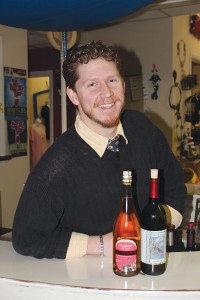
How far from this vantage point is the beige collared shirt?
1.13 m

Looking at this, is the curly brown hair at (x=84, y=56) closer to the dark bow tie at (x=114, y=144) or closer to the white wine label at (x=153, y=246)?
the dark bow tie at (x=114, y=144)

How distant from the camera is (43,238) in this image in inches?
44.1

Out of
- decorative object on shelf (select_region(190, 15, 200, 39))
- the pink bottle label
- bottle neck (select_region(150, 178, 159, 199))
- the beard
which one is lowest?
the pink bottle label

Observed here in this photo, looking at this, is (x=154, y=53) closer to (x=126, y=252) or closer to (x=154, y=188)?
(x=154, y=188)

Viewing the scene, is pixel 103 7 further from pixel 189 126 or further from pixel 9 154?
pixel 189 126

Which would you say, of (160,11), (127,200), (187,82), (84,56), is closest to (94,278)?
(127,200)

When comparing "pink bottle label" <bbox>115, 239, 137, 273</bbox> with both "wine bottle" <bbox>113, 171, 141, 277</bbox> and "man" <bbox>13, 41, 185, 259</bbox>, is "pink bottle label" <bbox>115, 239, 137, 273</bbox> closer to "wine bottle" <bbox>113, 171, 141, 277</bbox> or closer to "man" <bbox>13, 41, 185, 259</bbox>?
"wine bottle" <bbox>113, 171, 141, 277</bbox>

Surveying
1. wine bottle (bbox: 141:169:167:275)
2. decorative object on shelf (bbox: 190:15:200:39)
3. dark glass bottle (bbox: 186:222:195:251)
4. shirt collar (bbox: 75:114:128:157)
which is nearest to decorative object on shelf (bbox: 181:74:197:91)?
decorative object on shelf (bbox: 190:15:200:39)

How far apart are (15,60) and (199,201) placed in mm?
2453

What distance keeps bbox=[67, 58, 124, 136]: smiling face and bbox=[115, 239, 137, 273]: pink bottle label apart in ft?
1.39

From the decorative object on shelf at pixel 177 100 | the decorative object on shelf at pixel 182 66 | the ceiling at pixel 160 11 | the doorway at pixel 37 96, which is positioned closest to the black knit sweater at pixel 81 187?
the ceiling at pixel 160 11

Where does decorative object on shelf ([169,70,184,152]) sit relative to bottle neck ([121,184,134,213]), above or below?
above

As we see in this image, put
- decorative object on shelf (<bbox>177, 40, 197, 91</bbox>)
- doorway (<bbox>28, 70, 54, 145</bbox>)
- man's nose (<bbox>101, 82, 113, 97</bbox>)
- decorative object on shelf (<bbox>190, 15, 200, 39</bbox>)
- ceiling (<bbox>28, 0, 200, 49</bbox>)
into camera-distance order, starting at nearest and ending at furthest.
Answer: man's nose (<bbox>101, 82, 113, 97</bbox>) → ceiling (<bbox>28, 0, 200, 49</bbox>) → decorative object on shelf (<bbox>177, 40, 197, 91</bbox>) → decorative object on shelf (<bbox>190, 15, 200, 39</bbox>) → doorway (<bbox>28, 70, 54, 145</bbox>)

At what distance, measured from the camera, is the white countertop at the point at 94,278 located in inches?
36.2
